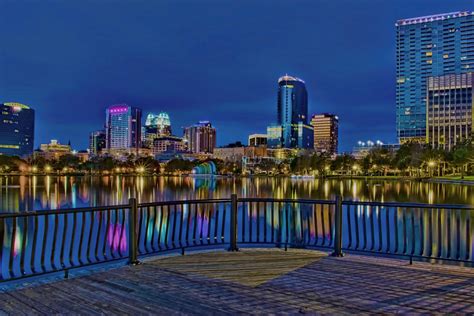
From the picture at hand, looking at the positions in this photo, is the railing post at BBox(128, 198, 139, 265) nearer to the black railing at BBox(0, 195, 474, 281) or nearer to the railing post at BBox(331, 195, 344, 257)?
the black railing at BBox(0, 195, 474, 281)

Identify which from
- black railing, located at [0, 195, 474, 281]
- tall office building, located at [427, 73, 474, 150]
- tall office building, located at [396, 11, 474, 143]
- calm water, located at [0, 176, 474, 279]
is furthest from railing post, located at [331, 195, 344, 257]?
tall office building, located at [396, 11, 474, 143]

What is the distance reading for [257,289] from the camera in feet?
21.1

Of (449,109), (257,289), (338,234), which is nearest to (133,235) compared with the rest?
(257,289)

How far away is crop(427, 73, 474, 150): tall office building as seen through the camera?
165 meters

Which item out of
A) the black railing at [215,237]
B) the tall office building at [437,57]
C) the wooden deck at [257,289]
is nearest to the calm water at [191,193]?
the black railing at [215,237]

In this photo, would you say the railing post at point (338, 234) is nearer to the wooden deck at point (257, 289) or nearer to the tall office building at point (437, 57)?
the wooden deck at point (257, 289)

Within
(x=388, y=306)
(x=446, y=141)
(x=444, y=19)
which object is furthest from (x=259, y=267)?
(x=444, y=19)

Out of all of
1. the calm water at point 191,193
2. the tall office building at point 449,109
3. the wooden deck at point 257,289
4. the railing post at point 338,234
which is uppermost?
the tall office building at point 449,109

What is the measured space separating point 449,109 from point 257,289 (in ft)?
613

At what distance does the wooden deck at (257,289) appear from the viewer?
5590mm

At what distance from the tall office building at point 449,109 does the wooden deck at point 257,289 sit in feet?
579

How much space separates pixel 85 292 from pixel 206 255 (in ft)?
10.4

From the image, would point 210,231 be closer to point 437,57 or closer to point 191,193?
point 191,193

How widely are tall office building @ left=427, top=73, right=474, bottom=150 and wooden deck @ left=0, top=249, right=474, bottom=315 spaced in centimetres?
17641
